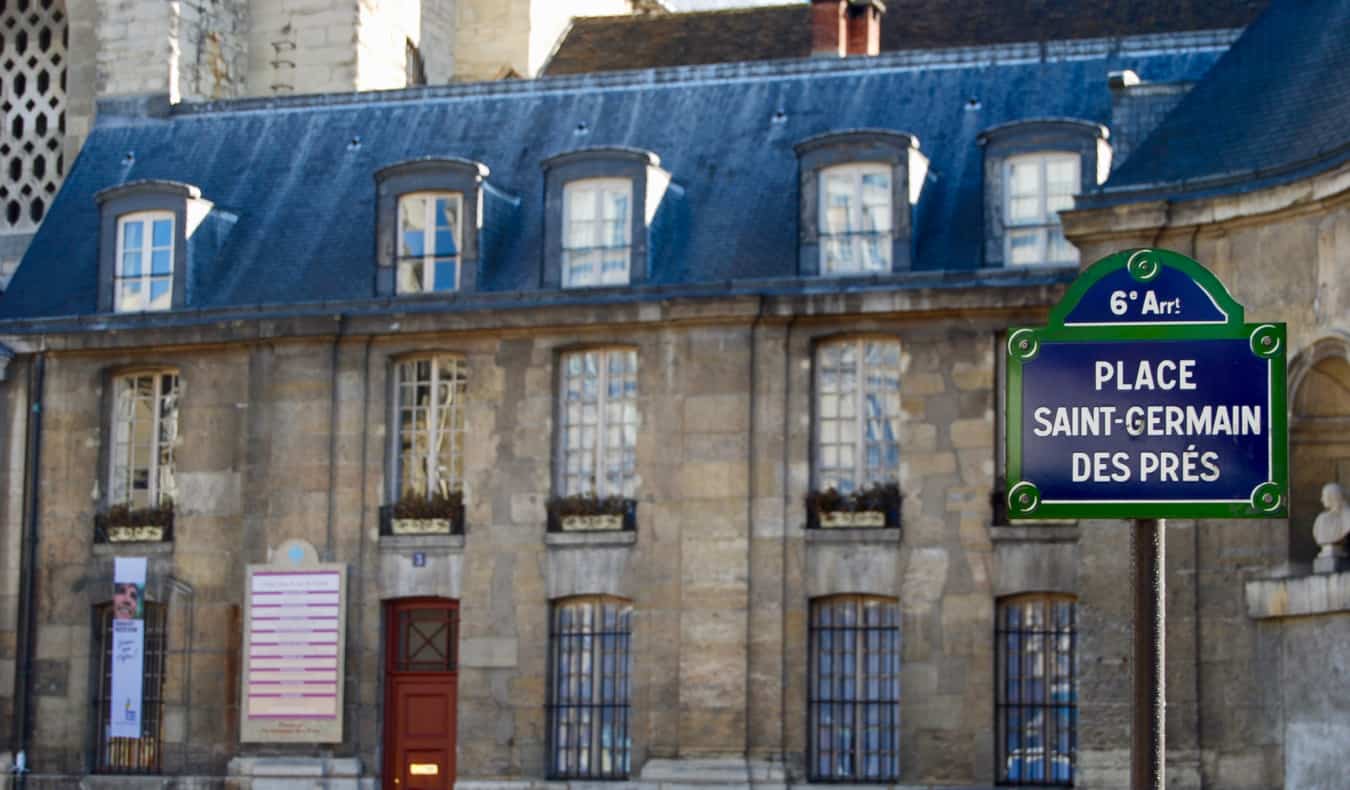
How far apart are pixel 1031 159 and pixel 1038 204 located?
0.45m

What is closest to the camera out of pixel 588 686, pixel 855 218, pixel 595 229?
pixel 855 218

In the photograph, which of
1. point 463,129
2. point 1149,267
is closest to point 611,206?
point 463,129

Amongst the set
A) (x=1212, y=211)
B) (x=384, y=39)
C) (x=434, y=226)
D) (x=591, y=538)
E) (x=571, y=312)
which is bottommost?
(x=591, y=538)

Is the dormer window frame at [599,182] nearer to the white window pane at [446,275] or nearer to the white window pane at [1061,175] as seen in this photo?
the white window pane at [446,275]

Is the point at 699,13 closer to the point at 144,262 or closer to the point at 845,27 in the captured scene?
the point at 845,27

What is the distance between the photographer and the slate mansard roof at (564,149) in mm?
25156

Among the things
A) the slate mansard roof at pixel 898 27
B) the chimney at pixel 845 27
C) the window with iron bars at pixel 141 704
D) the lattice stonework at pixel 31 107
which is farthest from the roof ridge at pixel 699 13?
the window with iron bars at pixel 141 704

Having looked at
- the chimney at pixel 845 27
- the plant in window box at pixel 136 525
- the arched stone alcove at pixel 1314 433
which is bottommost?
the plant in window box at pixel 136 525

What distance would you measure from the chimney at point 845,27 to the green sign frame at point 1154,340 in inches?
810

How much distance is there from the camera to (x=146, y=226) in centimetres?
2705

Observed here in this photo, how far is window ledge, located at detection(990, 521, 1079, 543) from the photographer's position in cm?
2295

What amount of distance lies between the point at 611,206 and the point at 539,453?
261 centimetres

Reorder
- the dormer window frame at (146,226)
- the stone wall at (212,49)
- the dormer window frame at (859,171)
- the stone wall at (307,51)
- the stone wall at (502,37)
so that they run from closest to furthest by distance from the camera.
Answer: the dormer window frame at (859,171) < the dormer window frame at (146,226) < the stone wall at (212,49) < the stone wall at (307,51) < the stone wall at (502,37)

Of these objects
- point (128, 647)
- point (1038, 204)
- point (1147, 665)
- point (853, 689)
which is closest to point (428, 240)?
point (128, 647)
